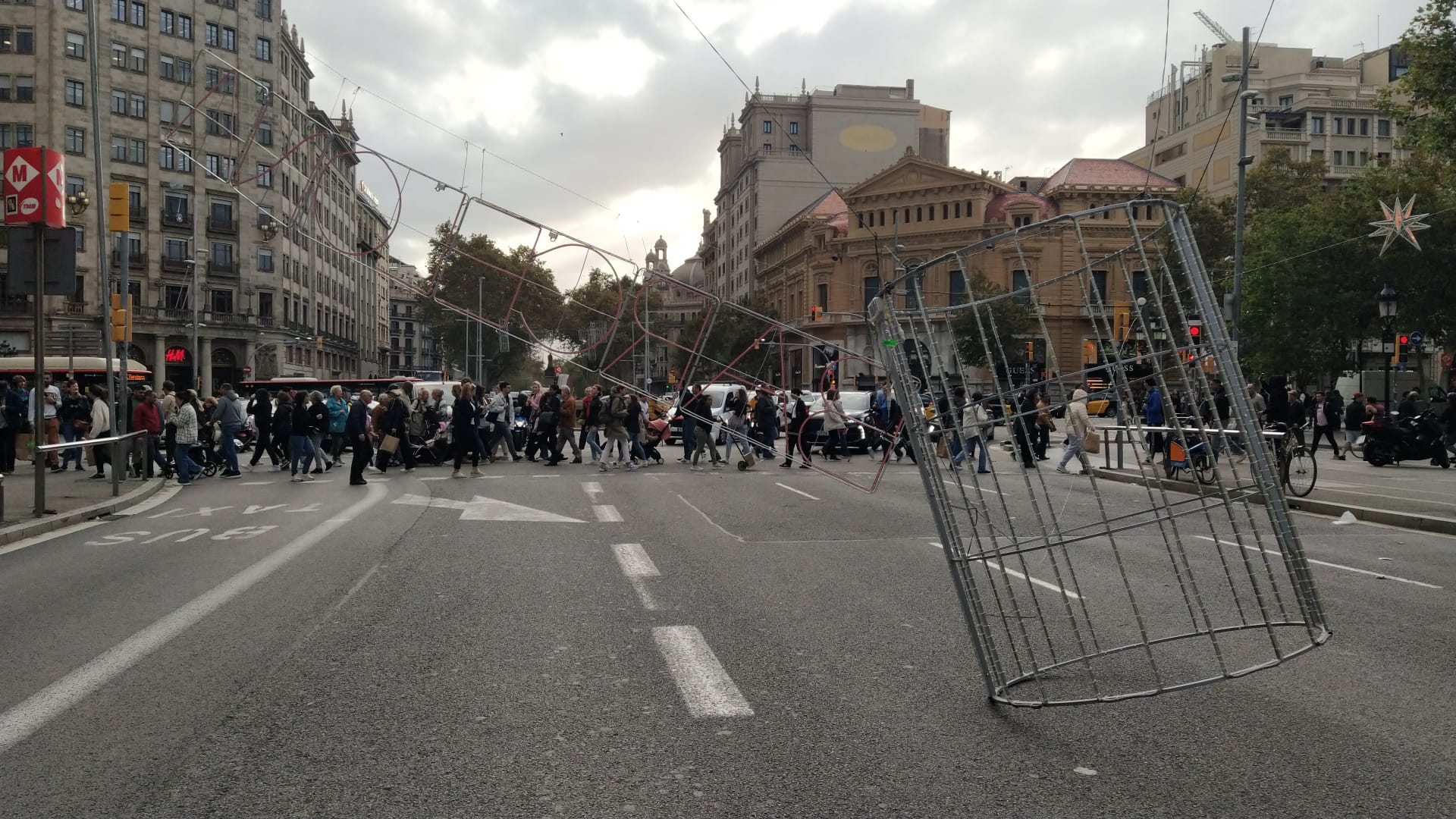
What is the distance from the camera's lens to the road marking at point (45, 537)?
10.9 metres

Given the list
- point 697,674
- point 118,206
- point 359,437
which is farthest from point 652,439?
point 697,674

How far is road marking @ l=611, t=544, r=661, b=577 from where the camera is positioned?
8.91 m

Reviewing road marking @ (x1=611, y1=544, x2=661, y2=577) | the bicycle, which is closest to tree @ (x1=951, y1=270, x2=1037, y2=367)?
road marking @ (x1=611, y1=544, x2=661, y2=577)

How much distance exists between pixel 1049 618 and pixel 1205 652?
106 centimetres

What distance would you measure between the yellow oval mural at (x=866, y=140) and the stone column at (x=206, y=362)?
54.5 metres

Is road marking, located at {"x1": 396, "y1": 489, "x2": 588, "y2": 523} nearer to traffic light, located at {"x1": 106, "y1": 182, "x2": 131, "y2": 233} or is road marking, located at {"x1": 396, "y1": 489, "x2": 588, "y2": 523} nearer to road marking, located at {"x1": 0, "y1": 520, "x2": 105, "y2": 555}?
road marking, located at {"x1": 0, "y1": 520, "x2": 105, "y2": 555}

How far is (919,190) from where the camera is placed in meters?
42.2

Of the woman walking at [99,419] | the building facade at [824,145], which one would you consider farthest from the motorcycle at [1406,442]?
the building facade at [824,145]

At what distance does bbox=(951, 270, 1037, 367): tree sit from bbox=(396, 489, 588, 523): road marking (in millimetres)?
7633

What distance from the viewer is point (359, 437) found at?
18953mm

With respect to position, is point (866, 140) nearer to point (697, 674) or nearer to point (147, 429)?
point (147, 429)

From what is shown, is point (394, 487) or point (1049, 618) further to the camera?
point (394, 487)

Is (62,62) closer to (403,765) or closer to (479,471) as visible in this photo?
(479,471)

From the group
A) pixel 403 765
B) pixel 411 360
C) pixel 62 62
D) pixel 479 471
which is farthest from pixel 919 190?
pixel 411 360
